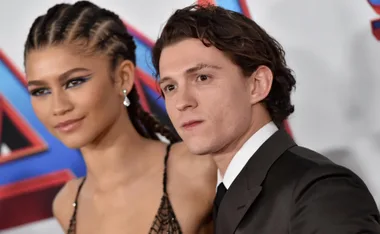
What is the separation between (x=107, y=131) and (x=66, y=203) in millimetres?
308

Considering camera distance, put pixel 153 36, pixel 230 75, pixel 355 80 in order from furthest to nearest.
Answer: pixel 153 36
pixel 355 80
pixel 230 75

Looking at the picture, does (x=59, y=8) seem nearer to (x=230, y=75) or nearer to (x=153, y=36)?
(x=153, y=36)

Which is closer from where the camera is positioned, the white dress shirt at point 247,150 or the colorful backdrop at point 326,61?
the white dress shirt at point 247,150

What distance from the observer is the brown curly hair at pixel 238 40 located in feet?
3.61

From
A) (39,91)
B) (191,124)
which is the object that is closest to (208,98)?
(191,124)

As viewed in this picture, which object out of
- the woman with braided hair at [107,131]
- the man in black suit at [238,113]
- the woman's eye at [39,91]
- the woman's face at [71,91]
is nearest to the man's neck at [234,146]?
the man in black suit at [238,113]

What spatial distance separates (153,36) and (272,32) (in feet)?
1.33

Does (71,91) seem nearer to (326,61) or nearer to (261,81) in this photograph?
(261,81)

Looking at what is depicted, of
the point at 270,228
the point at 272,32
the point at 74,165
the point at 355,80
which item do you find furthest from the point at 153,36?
the point at 270,228

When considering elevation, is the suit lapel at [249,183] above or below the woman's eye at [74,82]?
below

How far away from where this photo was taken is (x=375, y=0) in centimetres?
164

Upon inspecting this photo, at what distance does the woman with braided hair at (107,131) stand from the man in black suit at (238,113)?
22cm

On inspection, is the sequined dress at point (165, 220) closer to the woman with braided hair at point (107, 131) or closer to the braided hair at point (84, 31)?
the woman with braided hair at point (107, 131)

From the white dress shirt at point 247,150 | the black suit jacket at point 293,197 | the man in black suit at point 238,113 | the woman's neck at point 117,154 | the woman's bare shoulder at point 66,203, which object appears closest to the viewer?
the black suit jacket at point 293,197
